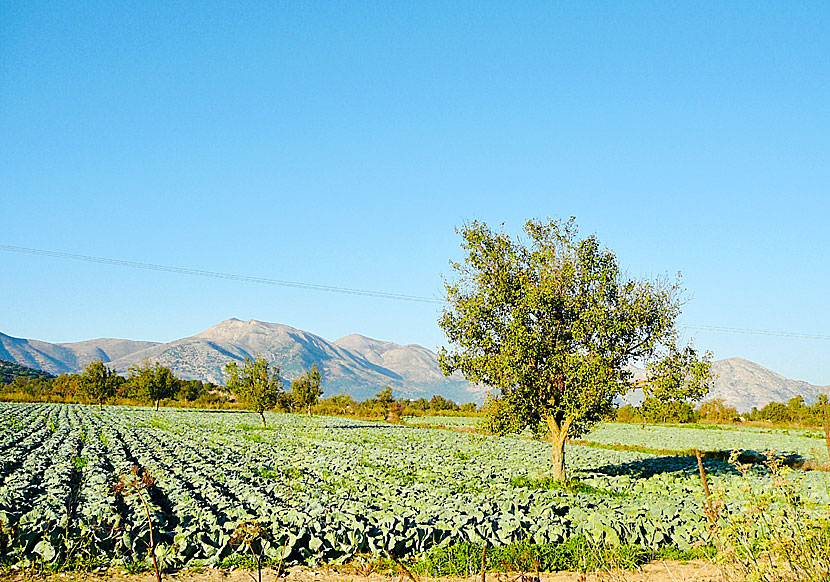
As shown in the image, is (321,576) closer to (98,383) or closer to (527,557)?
(527,557)

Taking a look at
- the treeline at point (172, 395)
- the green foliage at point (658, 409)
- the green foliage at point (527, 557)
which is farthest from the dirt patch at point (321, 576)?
the treeline at point (172, 395)

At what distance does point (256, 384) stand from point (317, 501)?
41.0m

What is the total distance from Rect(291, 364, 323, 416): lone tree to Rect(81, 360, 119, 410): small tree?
28.7 metres

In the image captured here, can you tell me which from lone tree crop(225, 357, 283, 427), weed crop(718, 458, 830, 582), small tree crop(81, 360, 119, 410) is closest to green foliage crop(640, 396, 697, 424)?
weed crop(718, 458, 830, 582)

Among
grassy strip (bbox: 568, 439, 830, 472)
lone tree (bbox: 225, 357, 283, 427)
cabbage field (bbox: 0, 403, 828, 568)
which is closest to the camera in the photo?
cabbage field (bbox: 0, 403, 828, 568)

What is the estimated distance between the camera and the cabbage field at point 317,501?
10.4 metres

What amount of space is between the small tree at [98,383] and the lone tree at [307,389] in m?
28.7

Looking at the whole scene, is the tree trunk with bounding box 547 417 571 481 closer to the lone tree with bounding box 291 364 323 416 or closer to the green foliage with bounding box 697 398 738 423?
the lone tree with bounding box 291 364 323 416

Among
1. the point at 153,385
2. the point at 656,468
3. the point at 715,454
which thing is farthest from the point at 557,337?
the point at 153,385

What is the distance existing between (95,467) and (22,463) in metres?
3.33

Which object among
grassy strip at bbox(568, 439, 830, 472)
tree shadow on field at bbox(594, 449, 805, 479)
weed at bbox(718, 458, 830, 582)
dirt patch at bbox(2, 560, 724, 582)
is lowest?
grassy strip at bbox(568, 439, 830, 472)

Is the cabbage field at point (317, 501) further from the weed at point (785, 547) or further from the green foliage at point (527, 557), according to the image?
the weed at point (785, 547)

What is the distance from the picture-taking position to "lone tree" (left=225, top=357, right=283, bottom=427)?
170 ft

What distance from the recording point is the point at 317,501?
45.5 ft
